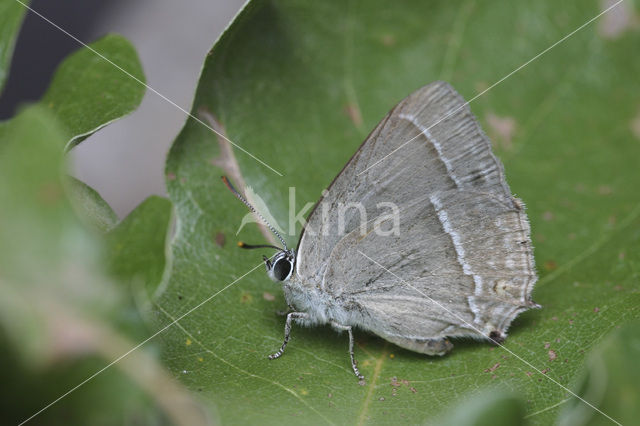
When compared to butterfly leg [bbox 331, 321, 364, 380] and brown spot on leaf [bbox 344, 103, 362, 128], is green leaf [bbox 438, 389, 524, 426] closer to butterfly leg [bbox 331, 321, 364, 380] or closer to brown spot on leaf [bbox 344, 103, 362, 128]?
butterfly leg [bbox 331, 321, 364, 380]

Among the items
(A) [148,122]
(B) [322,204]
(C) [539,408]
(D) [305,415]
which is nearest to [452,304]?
(B) [322,204]

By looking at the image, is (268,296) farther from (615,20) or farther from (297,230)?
(615,20)

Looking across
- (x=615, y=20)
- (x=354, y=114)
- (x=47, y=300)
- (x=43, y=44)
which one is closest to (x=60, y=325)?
(x=47, y=300)

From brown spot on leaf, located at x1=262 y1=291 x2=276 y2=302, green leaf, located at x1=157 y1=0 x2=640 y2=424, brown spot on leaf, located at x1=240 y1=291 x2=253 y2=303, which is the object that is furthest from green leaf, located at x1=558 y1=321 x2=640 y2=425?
brown spot on leaf, located at x1=262 y1=291 x2=276 y2=302

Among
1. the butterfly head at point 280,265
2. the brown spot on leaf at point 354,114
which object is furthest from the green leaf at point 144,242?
the brown spot on leaf at point 354,114

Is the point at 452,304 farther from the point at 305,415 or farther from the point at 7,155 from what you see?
the point at 7,155
